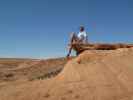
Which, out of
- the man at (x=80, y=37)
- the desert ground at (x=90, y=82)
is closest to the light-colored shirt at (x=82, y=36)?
the man at (x=80, y=37)

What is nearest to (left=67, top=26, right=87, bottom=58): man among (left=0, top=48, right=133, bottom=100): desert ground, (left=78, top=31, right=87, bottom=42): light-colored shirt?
(left=78, top=31, right=87, bottom=42): light-colored shirt

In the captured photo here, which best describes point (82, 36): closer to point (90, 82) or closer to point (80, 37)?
point (80, 37)

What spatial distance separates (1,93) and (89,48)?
12.7ft

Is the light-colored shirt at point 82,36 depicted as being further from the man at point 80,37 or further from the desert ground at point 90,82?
the desert ground at point 90,82

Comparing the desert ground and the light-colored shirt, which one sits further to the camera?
the light-colored shirt

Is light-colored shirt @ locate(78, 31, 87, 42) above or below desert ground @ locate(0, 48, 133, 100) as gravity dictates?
above

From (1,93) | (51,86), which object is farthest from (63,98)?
(1,93)

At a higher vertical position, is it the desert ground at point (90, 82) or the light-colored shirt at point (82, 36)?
the light-colored shirt at point (82, 36)

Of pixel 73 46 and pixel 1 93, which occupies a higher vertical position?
pixel 73 46

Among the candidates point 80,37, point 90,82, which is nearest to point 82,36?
point 80,37

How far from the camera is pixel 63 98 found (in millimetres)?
8312

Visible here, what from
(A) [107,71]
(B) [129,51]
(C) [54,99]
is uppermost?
(B) [129,51]

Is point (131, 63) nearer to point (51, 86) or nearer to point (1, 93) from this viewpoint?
point (51, 86)

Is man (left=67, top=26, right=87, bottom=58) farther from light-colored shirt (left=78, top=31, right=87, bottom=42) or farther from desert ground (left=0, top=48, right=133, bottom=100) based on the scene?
desert ground (left=0, top=48, right=133, bottom=100)
